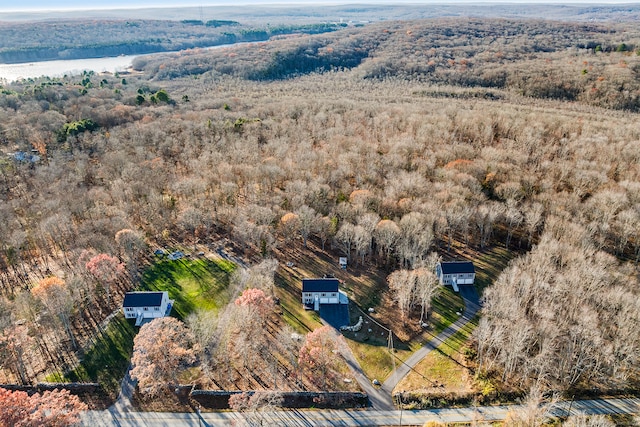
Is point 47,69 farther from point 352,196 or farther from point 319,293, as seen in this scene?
point 319,293

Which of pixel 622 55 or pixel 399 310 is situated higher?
pixel 622 55

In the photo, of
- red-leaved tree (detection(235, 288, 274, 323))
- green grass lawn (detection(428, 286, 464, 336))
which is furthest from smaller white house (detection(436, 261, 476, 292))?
red-leaved tree (detection(235, 288, 274, 323))

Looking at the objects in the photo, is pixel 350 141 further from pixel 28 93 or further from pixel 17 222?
pixel 28 93

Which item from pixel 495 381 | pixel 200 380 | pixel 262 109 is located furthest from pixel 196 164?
pixel 495 381

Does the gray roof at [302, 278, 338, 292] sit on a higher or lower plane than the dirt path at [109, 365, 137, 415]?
higher

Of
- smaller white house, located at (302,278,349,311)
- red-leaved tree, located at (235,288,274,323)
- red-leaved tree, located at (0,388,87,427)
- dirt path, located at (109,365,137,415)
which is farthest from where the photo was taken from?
smaller white house, located at (302,278,349,311)

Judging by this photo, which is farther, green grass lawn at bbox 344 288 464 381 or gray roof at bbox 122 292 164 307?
gray roof at bbox 122 292 164 307

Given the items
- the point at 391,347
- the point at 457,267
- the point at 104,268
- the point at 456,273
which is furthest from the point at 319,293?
the point at 104,268

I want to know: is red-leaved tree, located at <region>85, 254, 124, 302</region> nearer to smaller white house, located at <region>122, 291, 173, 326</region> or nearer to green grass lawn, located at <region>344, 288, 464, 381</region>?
smaller white house, located at <region>122, 291, 173, 326</region>
